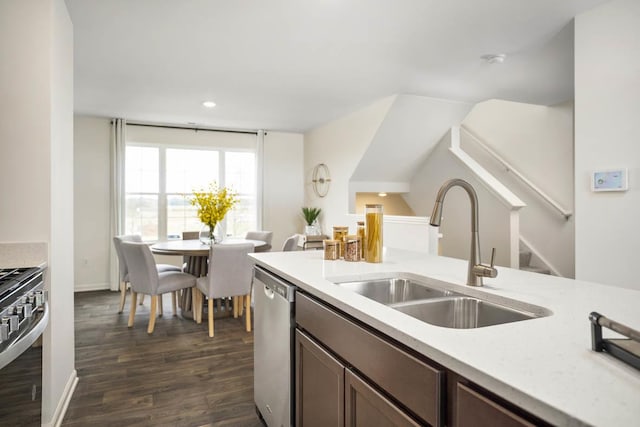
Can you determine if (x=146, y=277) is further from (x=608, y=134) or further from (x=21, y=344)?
(x=608, y=134)

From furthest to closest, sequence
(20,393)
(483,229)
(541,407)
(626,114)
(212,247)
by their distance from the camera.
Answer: (483,229) < (212,247) < (626,114) < (20,393) < (541,407)

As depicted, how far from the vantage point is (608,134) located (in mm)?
2486

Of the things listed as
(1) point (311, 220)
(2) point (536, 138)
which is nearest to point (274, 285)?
(1) point (311, 220)

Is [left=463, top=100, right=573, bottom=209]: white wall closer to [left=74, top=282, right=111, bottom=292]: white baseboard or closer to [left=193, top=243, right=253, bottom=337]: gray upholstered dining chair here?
[left=193, top=243, right=253, bottom=337]: gray upholstered dining chair

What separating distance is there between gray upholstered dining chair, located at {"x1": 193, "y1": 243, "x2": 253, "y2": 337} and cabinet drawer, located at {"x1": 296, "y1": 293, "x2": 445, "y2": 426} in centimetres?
221

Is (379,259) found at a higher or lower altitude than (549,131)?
lower

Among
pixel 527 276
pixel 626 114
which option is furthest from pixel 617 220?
pixel 527 276

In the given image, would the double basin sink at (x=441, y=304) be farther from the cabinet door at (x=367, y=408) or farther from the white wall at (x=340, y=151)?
the white wall at (x=340, y=151)

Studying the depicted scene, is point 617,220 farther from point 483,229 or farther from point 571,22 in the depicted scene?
point 483,229

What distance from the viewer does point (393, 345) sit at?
1.02 metres

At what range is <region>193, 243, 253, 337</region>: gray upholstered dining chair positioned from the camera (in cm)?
356

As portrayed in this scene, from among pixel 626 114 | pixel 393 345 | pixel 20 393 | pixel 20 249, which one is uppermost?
pixel 626 114

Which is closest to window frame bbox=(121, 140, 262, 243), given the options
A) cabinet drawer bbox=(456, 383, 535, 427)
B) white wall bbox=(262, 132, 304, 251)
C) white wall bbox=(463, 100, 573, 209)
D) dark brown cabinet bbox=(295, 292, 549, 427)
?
white wall bbox=(262, 132, 304, 251)

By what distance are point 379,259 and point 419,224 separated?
2536mm
